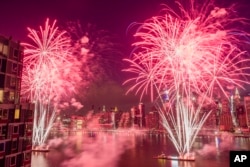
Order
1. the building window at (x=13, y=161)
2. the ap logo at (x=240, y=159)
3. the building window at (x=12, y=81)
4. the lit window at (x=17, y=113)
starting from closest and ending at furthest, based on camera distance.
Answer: the ap logo at (x=240, y=159) < the building window at (x=13, y=161) < the building window at (x=12, y=81) < the lit window at (x=17, y=113)

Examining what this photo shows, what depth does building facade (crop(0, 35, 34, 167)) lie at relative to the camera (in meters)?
24.5

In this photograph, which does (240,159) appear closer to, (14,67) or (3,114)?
(3,114)

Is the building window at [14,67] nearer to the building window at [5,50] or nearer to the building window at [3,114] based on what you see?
the building window at [5,50]

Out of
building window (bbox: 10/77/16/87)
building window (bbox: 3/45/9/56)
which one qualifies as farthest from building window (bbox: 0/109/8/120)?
building window (bbox: 3/45/9/56)

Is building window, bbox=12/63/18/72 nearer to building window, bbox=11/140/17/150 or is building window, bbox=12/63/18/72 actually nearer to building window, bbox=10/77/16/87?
building window, bbox=10/77/16/87

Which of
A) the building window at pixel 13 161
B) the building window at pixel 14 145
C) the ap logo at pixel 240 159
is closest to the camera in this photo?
the ap logo at pixel 240 159

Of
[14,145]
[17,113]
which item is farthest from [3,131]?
[17,113]

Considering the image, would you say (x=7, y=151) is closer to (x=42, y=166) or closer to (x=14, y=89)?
(x=14, y=89)

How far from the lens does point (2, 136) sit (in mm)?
24094

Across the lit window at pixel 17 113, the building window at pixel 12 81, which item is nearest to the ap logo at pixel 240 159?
the lit window at pixel 17 113

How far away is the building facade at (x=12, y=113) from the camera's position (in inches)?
965

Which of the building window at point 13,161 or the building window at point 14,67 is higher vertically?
the building window at point 14,67

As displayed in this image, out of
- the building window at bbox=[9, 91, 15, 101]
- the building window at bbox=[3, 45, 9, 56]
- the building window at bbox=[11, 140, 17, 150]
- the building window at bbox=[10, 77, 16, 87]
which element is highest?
the building window at bbox=[3, 45, 9, 56]

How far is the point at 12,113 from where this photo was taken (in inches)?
1006
